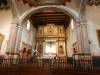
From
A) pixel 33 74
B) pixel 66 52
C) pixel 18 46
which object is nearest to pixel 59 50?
pixel 66 52

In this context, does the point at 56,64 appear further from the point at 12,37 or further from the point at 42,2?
the point at 42,2

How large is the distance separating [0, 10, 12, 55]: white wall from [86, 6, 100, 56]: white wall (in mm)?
7146

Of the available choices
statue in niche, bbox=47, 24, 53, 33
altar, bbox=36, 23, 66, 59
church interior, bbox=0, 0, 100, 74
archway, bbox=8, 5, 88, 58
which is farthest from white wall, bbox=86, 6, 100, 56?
statue in niche, bbox=47, 24, 53, 33

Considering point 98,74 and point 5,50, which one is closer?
point 98,74

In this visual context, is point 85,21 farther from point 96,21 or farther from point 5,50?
point 5,50

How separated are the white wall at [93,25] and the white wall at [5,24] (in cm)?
715

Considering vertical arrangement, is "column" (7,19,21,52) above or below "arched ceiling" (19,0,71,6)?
below

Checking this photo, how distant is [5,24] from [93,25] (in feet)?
25.9

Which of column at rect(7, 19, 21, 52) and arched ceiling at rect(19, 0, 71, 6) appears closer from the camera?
column at rect(7, 19, 21, 52)

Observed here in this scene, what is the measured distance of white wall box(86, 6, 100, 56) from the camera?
9.78 m

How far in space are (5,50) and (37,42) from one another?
7873 mm

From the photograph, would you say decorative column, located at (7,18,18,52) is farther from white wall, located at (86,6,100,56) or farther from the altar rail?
white wall, located at (86,6,100,56)

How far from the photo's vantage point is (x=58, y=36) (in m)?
18.1

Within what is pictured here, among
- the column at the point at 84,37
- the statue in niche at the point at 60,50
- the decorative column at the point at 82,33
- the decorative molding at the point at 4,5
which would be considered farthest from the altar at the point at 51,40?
the decorative molding at the point at 4,5
